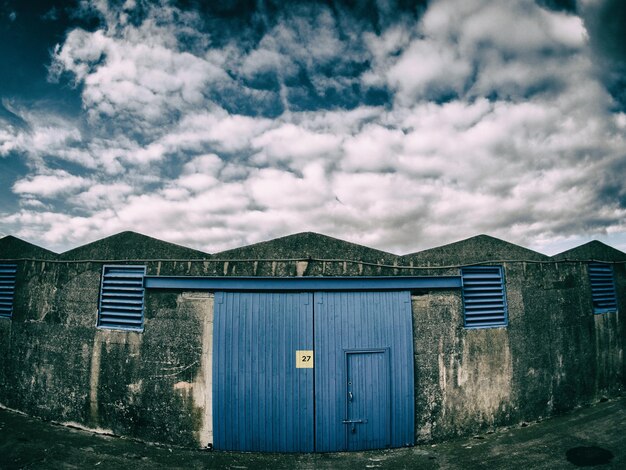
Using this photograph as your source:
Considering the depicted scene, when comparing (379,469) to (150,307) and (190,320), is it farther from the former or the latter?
(150,307)

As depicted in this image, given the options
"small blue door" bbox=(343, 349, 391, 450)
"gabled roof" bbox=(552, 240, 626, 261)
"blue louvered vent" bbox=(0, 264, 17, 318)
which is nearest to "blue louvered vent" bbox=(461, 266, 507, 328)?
"gabled roof" bbox=(552, 240, 626, 261)

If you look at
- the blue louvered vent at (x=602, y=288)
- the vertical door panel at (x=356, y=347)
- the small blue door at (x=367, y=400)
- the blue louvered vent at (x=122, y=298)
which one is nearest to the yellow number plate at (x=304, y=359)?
the vertical door panel at (x=356, y=347)

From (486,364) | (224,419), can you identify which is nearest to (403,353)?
(486,364)

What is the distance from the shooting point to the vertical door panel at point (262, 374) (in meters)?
6.14

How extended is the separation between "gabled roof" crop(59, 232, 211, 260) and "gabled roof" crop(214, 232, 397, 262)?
2.50 ft

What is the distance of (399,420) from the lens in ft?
20.6

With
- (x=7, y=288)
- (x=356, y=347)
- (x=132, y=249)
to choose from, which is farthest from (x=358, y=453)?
(x=7, y=288)

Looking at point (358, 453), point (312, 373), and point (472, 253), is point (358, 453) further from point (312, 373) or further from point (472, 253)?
point (472, 253)

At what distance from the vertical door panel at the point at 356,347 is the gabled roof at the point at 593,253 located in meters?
4.38

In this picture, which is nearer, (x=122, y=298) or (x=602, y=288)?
(x=122, y=298)

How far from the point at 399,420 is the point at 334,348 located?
186 cm

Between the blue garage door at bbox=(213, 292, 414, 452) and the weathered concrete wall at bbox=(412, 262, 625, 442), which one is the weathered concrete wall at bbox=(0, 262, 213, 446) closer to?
the blue garage door at bbox=(213, 292, 414, 452)

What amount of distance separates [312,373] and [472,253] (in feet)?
13.9

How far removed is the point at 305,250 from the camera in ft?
21.5
